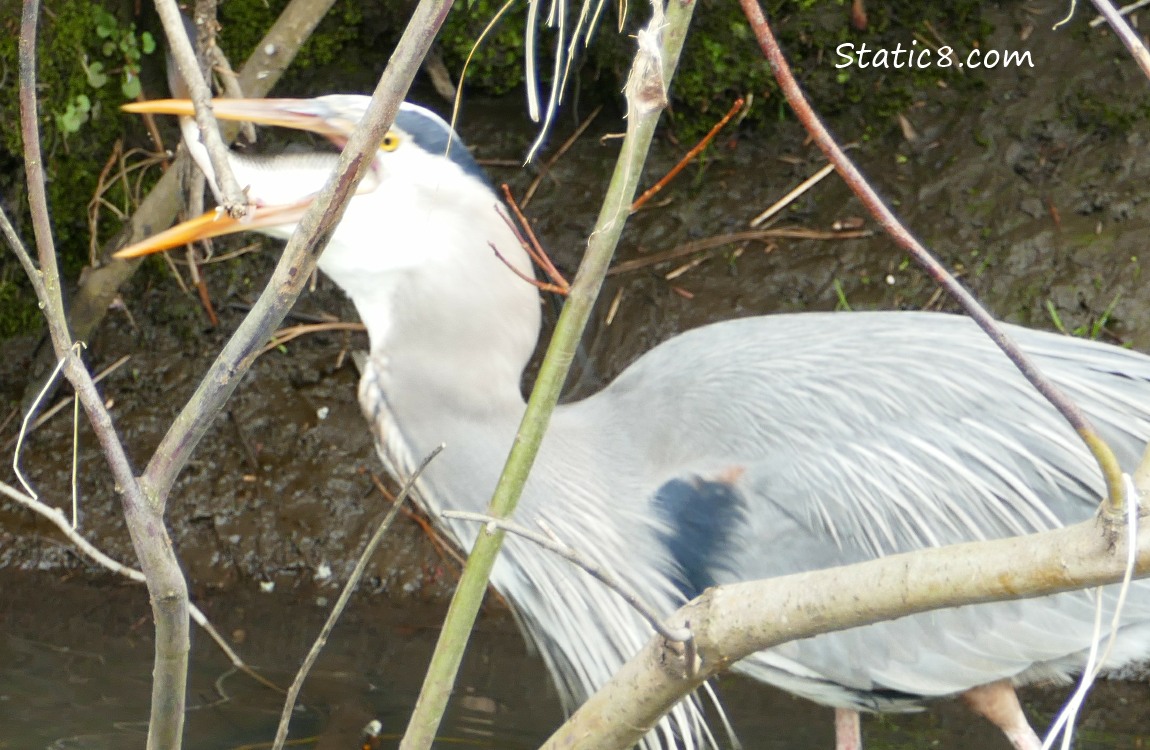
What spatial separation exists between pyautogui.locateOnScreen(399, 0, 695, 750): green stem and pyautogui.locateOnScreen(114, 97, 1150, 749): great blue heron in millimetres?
925

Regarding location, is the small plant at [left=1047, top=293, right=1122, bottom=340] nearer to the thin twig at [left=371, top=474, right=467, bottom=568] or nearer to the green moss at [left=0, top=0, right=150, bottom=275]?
the thin twig at [left=371, top=474, right=467, bottom=568]

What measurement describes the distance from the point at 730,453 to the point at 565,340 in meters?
1.12

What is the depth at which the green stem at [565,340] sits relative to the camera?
991mm

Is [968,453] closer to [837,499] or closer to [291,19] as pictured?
[837,499]

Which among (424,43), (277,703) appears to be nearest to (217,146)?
(424,43)

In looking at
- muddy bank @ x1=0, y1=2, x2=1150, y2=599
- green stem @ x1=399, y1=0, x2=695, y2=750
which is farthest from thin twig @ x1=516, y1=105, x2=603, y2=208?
green stem @ x1=399, y1=0, x2=695, y2=750

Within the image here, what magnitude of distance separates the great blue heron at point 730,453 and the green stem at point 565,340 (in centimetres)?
92

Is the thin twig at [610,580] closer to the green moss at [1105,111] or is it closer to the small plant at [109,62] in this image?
the small plant at [109,62]

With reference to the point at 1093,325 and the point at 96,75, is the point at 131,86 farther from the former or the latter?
the point at 1093,325

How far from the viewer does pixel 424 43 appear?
0.89m

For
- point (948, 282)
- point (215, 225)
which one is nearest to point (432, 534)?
point (215, 225)

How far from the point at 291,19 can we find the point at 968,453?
1.79 metres

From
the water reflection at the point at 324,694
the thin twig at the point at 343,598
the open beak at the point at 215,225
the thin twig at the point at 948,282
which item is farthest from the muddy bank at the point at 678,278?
the thin twig at the point at 948,282

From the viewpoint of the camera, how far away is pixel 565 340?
1035mm
